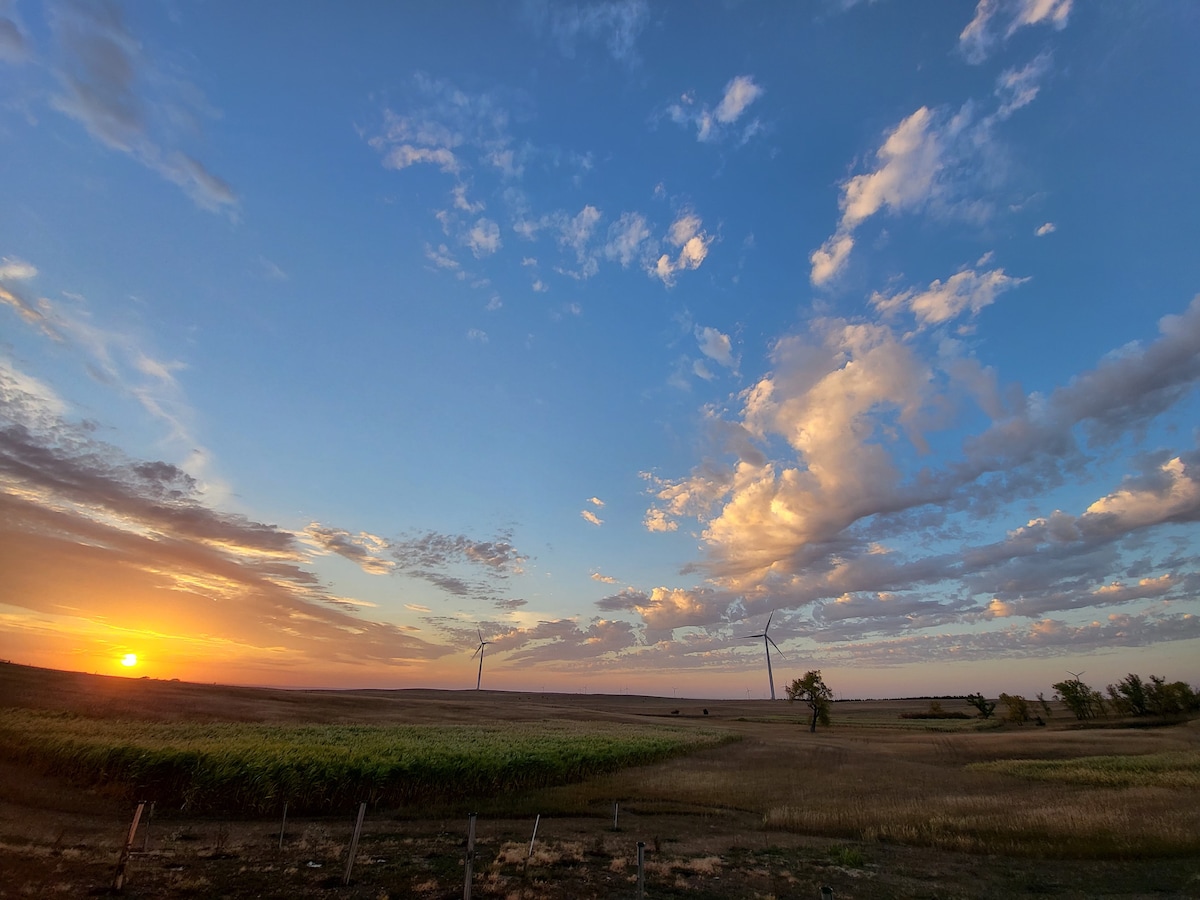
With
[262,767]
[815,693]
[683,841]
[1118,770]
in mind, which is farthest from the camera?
[815,693]

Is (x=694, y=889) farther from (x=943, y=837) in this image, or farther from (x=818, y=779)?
(x=818, y=779)

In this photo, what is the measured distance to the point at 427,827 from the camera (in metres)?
26.2

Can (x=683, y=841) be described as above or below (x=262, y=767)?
below

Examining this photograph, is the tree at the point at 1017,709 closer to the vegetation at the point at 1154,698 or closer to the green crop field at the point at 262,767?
the vegetation at the point at 1154,698

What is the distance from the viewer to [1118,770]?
44.6 m

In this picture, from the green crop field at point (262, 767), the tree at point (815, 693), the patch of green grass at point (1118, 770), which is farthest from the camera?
the tree at point (815, 693)

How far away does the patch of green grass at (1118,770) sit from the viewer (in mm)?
38938

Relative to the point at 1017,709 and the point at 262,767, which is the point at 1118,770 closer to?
the point at 262,767

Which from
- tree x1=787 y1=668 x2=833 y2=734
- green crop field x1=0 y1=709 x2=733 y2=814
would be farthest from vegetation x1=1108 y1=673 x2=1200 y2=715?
green crop field x1=0 y1=709 x2=733 y2=814

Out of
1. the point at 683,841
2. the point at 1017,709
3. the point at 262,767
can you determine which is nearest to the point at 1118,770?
the point at 683,841

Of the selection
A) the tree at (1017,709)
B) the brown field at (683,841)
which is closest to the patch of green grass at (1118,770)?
the brown field at (683,841)

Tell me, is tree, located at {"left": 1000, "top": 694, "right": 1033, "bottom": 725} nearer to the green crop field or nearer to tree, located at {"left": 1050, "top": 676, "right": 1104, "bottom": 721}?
tree, located at {"left": 1050, "top": 676, "right": 1104, "bottom": 721}

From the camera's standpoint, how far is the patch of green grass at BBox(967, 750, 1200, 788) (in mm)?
38938

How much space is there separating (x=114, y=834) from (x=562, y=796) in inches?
848
